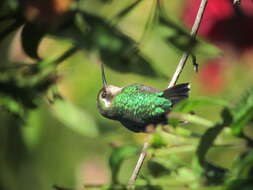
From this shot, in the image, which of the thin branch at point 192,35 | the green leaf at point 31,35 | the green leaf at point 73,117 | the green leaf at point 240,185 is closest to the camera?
the green leaf at point 240,185

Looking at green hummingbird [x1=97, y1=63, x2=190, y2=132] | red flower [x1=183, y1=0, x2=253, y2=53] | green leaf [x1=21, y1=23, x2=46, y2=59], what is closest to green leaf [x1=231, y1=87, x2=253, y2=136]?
green hummingbird [x1=97, y1=63, x2=190, y2=132]

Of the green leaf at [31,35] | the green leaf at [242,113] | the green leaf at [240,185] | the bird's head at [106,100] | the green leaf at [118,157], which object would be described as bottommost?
the bird's head at [106,100]

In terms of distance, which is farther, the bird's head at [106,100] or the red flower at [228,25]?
the red flower at [228,25]

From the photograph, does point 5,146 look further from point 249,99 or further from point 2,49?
point 249,99

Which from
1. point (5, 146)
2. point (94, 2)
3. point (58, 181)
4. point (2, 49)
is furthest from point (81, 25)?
point (58, 181)

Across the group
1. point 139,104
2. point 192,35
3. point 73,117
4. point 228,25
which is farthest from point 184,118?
point 228,25

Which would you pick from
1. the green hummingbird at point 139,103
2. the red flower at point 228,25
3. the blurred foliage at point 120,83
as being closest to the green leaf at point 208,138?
the blurred foliage at point 120,83

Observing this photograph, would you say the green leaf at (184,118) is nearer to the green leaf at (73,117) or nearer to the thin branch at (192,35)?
the thin branch at (192,35)

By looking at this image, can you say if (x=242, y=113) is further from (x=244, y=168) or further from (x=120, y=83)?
(x=120, y=83)

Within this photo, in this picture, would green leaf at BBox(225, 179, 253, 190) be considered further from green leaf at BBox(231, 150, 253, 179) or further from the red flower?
the red flower

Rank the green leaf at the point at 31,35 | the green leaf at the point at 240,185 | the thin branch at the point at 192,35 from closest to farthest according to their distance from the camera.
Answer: the green leaf at the point at 240,185, the thin branch at the point at 192,35, the green leaf at the point at 31,35
